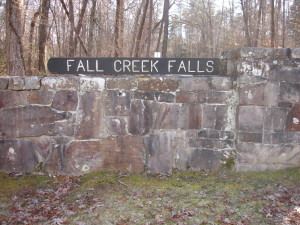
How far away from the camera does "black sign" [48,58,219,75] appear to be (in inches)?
152

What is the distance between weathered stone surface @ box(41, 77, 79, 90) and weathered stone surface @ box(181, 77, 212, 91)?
4.49 feet

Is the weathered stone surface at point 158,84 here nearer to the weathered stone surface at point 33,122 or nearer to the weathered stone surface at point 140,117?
the weathered stone surface at point 140,117

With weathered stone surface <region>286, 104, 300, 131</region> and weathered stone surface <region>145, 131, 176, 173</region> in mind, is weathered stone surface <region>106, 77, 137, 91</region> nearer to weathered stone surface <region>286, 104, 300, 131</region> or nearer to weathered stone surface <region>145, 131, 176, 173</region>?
weathered stone surface <region>145, 131, 176, 173</region>

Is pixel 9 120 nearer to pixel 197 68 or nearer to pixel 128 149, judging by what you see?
pixel 128 149

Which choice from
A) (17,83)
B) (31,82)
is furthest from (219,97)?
(17,83)

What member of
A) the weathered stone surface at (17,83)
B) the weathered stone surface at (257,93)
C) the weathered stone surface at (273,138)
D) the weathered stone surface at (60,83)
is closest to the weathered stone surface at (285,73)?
the weathered stone surface at (257,93)

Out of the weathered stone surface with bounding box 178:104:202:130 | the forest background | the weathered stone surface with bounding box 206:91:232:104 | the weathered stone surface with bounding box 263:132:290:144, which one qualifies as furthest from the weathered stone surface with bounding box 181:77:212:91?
the forest background

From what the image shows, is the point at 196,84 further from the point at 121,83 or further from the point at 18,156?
the point at 18,156

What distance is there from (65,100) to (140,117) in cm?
97

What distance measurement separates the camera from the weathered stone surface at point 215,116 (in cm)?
385

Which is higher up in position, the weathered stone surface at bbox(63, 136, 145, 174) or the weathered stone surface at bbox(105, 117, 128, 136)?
the weathered stone surface at bbox(105, 117, 128, 136)

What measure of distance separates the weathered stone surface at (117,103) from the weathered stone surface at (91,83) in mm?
141

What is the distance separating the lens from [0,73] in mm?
9039

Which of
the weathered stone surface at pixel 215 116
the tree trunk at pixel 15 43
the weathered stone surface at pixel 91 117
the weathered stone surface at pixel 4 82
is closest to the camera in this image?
the weathered stone surface at pixel 4 82
